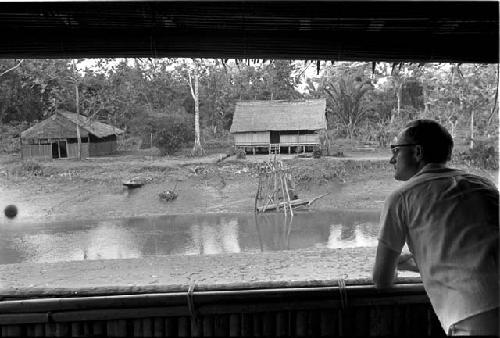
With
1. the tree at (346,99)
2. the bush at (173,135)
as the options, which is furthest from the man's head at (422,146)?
the bush at (173,135)

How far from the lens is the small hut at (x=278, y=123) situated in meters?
5.82

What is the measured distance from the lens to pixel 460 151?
16.2 feet

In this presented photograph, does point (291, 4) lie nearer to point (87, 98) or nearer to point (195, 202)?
point (87, 98)

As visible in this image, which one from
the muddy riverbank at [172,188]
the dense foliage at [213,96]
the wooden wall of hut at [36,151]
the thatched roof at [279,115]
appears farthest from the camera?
the muddy riverbank at [172,188]

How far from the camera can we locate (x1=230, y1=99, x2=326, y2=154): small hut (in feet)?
19.1

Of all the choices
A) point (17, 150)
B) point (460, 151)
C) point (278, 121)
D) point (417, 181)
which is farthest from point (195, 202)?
point (417, 181)

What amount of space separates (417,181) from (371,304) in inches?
26.6

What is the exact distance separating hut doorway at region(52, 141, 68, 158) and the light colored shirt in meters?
5.99

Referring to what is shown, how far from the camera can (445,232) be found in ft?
2.90

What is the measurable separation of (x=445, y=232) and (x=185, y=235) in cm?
589

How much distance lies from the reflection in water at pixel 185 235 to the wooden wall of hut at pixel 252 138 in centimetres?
106

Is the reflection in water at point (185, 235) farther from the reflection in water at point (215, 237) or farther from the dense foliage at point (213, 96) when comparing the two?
the dense foliage at point (213, 96)

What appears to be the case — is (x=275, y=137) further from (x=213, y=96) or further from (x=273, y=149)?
(x=213, y=96)

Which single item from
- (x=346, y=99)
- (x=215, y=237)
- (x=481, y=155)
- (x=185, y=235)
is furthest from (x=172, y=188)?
(x=481, y=155)
